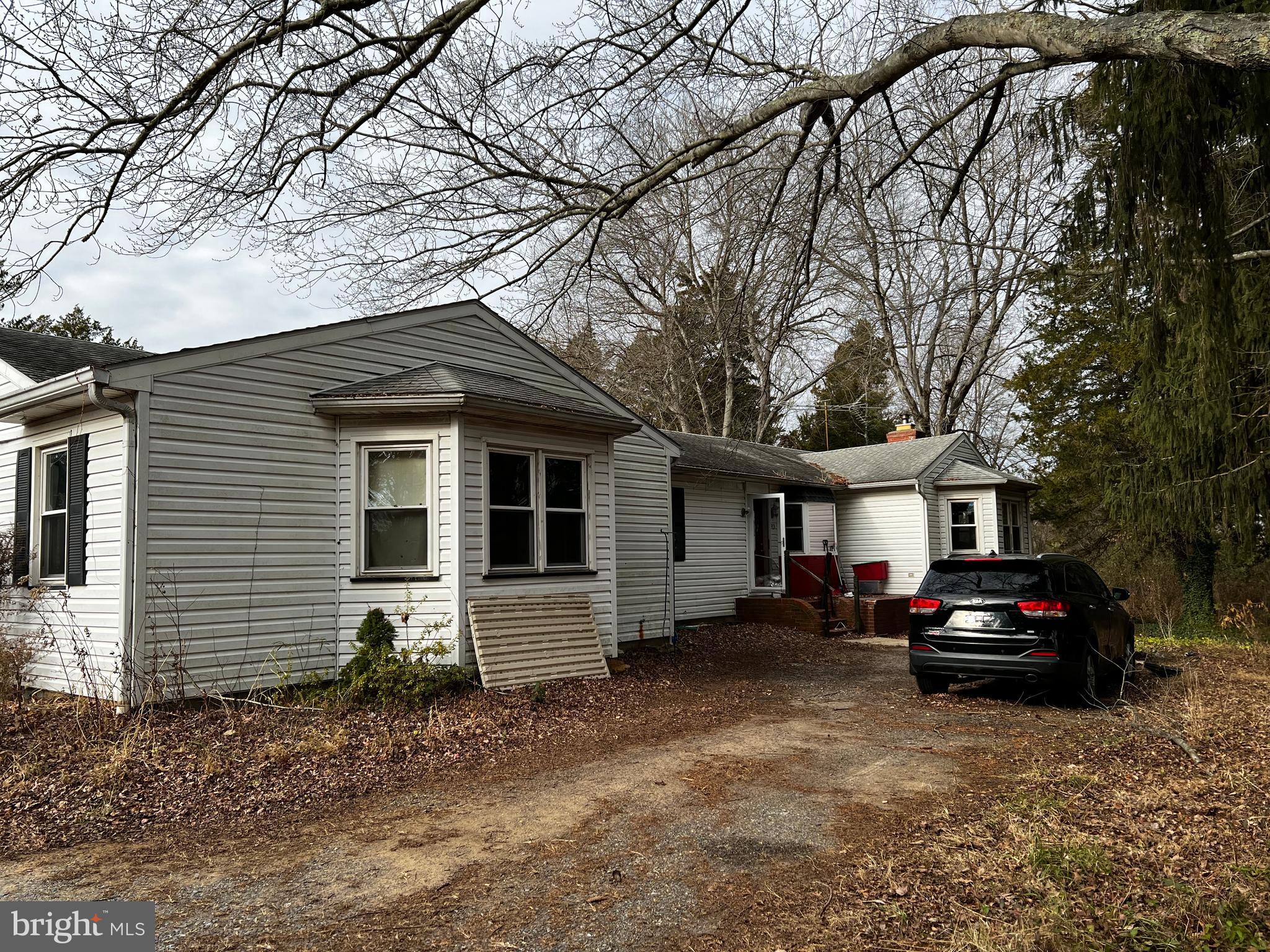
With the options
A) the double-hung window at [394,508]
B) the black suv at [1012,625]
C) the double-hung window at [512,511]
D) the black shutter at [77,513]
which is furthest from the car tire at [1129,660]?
the black shutter at [77,513]

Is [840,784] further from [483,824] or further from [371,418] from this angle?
[371,418]

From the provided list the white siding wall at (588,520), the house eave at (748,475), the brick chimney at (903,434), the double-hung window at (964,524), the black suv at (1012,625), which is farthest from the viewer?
the brick chimney at (903,434)

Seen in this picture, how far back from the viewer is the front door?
717 inches

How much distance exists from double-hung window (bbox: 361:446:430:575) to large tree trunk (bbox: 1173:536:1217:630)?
16099mm

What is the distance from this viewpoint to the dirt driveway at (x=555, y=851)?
3879mm

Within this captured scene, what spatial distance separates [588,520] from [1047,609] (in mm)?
5773

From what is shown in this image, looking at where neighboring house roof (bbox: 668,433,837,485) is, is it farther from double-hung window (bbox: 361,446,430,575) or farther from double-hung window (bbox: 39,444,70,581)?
double-hung window (bbox: 39,444,70,581)

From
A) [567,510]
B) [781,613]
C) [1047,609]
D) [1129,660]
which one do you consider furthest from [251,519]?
[781,613]

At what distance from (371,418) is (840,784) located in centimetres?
680

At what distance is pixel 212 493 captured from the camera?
8.97 meters

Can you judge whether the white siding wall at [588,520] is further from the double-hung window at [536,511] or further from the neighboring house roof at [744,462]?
the neighboring house roof at [744,462]

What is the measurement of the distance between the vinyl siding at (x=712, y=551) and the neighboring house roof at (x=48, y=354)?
9.81 m

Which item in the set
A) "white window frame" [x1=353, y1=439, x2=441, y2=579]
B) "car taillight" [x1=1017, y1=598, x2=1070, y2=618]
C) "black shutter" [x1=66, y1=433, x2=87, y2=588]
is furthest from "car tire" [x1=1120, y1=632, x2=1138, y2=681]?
"black shutter" [x1=66, y1=433, x2=87, y2=588]

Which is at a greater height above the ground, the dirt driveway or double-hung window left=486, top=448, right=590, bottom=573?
double-hung window left=486, top=448, right=590, bottom=573
